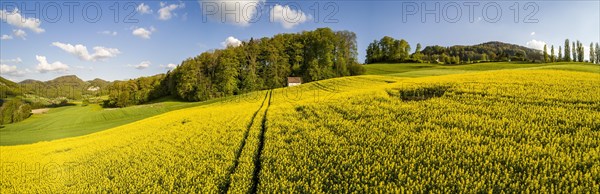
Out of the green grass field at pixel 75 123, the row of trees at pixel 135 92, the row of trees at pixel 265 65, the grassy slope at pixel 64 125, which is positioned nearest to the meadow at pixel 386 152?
the green grass field at pixel 75 123

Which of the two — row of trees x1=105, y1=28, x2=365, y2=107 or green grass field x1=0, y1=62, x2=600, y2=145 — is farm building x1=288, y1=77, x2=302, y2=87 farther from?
green grass field x1=0, y1=62, x2=600, y2=145

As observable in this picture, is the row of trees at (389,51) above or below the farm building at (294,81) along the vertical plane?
above

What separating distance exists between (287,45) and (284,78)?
34.3 ft

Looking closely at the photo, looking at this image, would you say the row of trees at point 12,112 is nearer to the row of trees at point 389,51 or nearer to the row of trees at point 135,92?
the row of trees at point 135,92

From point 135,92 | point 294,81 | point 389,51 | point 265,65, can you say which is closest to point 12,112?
point 135,92

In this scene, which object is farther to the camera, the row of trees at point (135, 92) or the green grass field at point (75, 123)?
the row of trees at point (135, 92)

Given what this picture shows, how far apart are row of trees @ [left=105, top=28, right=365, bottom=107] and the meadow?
49.1 meters

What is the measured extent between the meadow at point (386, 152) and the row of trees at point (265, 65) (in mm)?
49116

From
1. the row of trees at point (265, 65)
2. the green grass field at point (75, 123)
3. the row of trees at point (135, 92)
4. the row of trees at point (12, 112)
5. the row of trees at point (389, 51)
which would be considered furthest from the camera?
the row of trees at point (389, 51)

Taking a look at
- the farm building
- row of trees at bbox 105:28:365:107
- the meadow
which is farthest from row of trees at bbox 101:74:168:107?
the meadow

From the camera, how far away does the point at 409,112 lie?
44.2ft

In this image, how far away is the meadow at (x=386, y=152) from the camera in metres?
7.21


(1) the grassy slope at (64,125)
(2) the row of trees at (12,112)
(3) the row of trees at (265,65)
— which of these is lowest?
(1) the grassy slope at (64,125)

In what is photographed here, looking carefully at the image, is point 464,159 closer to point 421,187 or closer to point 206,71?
point 421,187
